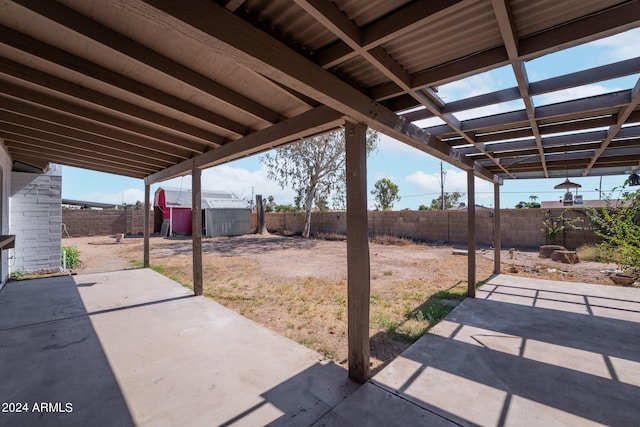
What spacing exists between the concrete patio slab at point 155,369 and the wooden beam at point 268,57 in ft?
6.49

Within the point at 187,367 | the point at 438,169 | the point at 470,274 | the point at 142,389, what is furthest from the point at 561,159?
the point at 438,169

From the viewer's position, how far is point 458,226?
36.0 ft

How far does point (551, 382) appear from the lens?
2.18 m

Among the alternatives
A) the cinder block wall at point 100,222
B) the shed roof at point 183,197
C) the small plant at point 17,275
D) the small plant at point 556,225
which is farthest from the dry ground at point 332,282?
the shed roof at point 183,197

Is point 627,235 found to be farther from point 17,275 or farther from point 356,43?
point 17,275

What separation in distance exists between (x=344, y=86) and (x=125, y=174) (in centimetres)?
587

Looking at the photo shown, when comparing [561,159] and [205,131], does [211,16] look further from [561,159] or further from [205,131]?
[561,159]

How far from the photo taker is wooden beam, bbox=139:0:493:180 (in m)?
1.17

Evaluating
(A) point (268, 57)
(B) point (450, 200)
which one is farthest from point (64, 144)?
(B) point (450, 200)

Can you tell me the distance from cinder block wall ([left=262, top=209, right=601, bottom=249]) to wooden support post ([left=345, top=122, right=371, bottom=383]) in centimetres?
943

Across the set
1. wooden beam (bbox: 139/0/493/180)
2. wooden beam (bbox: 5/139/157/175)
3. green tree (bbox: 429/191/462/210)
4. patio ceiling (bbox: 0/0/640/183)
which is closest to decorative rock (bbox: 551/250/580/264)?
patio ceiling (bbox: 0/0/640/183)

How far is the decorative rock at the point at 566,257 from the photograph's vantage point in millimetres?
7043

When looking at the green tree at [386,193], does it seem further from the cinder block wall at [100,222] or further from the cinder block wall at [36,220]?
the cinder block wall at [36,220]

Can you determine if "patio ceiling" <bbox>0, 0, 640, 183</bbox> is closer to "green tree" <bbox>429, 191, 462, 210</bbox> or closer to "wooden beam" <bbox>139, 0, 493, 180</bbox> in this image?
"wooden beam" <bbox>139, 0, 493, 180</bbox>
